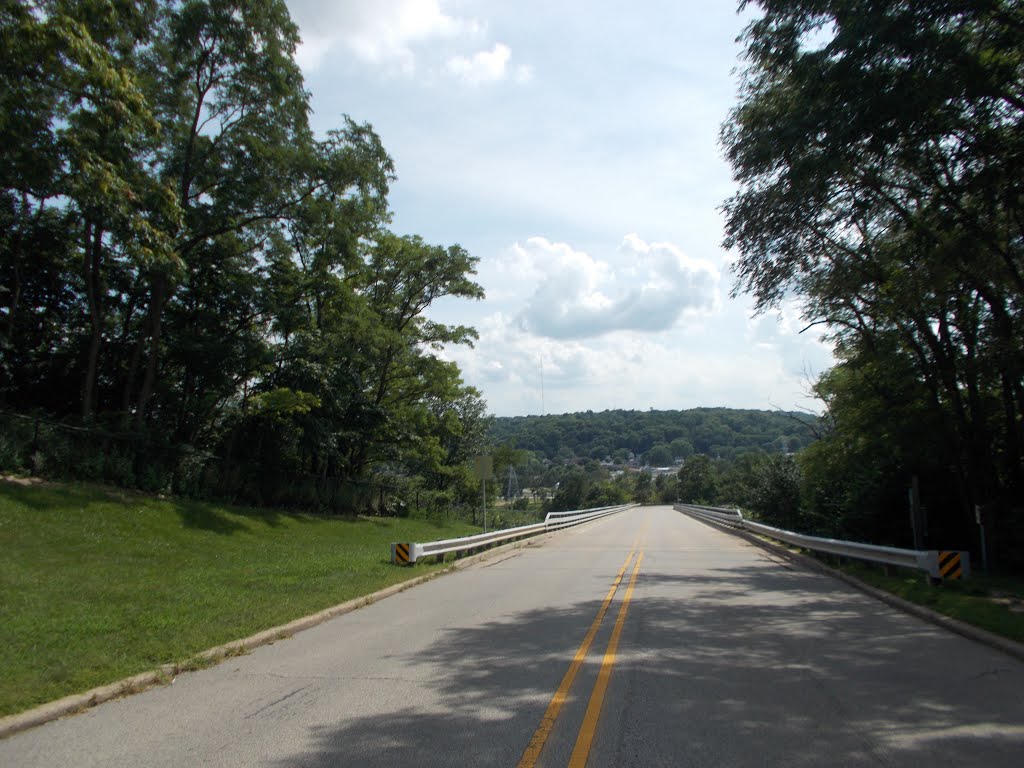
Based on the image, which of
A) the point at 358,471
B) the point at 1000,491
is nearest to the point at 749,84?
the point at 1000,491

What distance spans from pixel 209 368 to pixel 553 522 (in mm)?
17525

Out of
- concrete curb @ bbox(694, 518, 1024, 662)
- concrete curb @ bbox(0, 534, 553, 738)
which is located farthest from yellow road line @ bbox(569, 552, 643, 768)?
concrete curb @ bbox(694, 518, 1024, 662)

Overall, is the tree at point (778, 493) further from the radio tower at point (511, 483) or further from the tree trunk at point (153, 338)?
the radio tower at point (511, 483)

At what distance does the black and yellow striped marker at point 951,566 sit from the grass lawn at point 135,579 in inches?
398

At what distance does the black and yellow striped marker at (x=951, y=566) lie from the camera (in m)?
12.3

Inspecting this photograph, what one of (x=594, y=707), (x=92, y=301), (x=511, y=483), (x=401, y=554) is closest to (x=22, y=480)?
(x=92, y=301)

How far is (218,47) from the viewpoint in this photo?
76.8 ft

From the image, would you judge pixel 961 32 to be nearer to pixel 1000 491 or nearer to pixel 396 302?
pixel 1000 491

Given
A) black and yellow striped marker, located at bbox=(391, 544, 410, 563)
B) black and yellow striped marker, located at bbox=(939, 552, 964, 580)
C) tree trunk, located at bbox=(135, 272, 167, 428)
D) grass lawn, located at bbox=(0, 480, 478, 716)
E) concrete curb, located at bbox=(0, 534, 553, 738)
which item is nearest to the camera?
concrete curb, located at bbox=(0, 534, 553, 738)

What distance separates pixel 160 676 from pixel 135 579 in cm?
603

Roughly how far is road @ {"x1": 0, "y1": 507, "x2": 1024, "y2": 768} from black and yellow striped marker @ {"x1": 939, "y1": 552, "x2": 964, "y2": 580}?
1920mm

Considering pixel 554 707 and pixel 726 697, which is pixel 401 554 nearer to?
pixel 554 707

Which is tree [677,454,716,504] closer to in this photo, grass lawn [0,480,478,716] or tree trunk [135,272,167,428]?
tree trunk [135,272,167,428]

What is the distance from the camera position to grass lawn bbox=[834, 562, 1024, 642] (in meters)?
9.16
